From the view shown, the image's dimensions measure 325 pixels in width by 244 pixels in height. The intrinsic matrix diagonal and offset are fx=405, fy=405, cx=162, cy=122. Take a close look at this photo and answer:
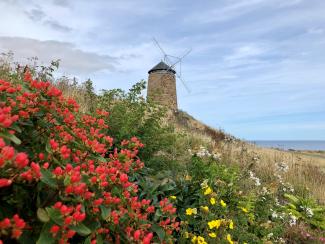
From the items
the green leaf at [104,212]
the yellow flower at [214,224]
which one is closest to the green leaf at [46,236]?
the green leaf at [104,212]

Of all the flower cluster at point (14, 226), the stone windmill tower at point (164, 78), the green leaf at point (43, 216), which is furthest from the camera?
the stone windmill tower at point (164, 78)

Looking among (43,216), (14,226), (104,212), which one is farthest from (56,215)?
(104,212)

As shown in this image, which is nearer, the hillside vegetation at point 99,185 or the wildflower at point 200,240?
the hillside vegetation at point 99,185

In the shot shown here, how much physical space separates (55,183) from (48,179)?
0.04m

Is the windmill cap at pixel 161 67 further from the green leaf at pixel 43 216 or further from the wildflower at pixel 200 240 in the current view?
the green leaf at pixel 43 216

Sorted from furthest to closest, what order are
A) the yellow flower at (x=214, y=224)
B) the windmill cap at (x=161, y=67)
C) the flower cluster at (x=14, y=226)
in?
the windmill cap at (x=161, y=67)
the yellow flower at (x=214, y=224)
the flower cluster at (x=14, y=226)

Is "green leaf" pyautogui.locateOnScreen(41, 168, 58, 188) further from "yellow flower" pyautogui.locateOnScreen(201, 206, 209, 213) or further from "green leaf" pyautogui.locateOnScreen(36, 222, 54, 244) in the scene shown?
"yellow flower" pyautogui.locateOnScreen(201, 206, 209, 213)

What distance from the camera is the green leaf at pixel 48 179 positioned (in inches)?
75.3

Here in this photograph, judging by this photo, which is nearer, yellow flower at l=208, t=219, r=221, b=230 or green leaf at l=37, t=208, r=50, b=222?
green leaf at l=37, t=208, r=50, b=222

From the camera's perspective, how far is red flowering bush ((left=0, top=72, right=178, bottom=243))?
180cm

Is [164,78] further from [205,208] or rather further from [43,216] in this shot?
[43,216]

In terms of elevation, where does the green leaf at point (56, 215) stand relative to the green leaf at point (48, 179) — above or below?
below

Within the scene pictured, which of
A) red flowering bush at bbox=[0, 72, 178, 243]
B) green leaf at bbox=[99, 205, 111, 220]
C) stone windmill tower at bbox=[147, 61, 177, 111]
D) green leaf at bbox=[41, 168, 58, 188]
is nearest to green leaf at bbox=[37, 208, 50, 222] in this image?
red flowering bush at bbox=[0, 72, 178, 243]

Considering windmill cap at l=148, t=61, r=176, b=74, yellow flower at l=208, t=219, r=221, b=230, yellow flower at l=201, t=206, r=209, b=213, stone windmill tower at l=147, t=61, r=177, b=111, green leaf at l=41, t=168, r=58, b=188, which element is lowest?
yellow flower at l=208, t=219, r=221, b=230
